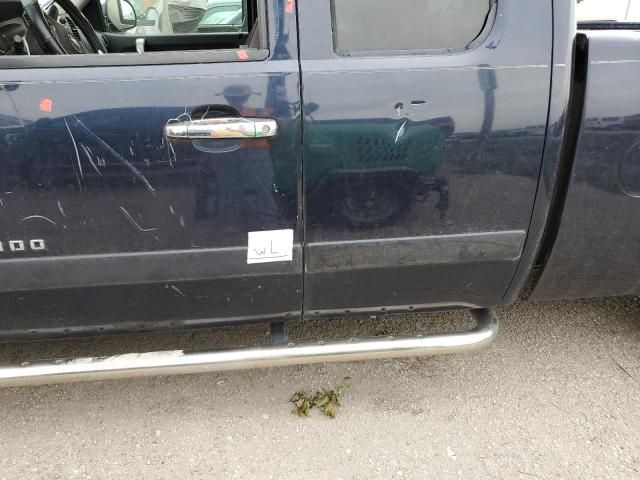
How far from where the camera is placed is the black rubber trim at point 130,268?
5.87ft

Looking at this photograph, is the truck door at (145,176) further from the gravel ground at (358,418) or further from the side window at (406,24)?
the gravel ground at (358,418)

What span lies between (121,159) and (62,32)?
1376 millimetres

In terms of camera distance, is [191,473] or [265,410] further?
[265,410]

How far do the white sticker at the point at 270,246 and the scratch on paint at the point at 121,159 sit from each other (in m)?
0.36

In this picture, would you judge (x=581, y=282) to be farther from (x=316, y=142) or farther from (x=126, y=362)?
(x=126, y=362)

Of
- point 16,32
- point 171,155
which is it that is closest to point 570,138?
point 171,155

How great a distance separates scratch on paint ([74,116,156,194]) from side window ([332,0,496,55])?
2.40 ft

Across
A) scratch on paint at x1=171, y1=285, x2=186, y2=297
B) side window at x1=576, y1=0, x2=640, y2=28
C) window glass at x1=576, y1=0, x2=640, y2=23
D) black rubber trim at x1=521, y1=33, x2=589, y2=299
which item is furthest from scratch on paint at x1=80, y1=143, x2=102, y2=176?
window glass at x1=576, y1=0, x2=640, y2=23

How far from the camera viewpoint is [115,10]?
12.0ft

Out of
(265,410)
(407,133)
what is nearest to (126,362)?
(265,410)

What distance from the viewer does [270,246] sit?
6.15 ft

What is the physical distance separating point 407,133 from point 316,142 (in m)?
0.29

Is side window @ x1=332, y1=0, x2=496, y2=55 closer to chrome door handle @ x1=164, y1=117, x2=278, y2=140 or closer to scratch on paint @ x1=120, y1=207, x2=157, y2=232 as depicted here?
chrome door handle @ x1=164, y1=117, x2=278, y2=140

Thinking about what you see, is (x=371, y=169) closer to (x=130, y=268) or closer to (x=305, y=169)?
(x=305, y=169)
